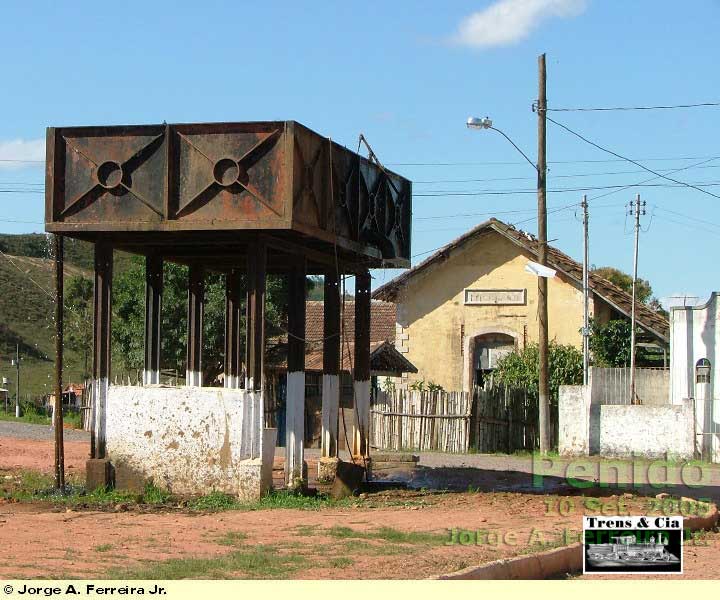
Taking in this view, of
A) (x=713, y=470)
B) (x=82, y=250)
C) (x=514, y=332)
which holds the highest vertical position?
(x=82, y=250)

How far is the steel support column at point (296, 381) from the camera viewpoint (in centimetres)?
2008

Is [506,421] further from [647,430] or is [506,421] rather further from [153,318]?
[153,318]

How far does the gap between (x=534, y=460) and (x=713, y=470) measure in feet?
15.2

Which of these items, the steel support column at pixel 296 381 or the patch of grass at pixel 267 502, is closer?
the patch of grass at pixel 267 502

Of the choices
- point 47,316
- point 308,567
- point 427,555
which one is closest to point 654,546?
point 427,555

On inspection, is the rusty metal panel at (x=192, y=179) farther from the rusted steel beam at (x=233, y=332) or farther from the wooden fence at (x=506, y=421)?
the wooden fence at (x=506, y=421)

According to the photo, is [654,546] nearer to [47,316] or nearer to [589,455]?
[589,455]

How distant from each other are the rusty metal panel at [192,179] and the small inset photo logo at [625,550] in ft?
25.2

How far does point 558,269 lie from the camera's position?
134ft

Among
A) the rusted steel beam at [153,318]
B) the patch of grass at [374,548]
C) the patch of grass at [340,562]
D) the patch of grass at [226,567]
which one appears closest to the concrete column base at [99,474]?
the rusted steel beam at [153,318]

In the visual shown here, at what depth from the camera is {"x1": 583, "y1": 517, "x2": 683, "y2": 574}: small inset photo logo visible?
11531 mm

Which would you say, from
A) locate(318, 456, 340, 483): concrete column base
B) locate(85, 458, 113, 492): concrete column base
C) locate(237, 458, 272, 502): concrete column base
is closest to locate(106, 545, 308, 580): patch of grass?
locate(237, 458, 272, 502): concrete column base

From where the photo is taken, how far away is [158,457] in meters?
19.0

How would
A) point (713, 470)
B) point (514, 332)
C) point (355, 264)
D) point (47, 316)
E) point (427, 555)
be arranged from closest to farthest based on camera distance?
1. point (427, 555)
2. point (355, 264)
3. point (713, 470)
4. point (514, 332)
5. point (47, 316)
